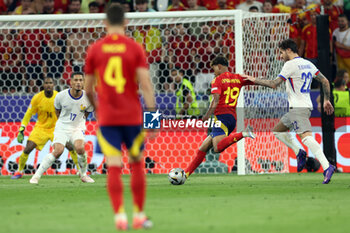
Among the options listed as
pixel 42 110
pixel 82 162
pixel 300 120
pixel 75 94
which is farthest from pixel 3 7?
pixel 300 120

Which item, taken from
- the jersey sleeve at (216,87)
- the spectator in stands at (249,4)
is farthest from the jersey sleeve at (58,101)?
the spectator in stands at (249,4)

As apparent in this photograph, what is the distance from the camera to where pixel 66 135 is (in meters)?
12.8

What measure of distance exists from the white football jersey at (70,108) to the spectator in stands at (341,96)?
5.52m

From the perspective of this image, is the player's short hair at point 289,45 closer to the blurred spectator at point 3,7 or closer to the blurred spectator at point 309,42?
the blurred spectator at point 309,42

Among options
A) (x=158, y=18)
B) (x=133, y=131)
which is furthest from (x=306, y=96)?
(x=133, y=131)

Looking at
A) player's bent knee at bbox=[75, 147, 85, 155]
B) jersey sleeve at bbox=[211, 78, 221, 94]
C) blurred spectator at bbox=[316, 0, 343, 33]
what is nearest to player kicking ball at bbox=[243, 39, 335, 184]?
jersey sleeve at bbox=[211, 78, 221, 94]

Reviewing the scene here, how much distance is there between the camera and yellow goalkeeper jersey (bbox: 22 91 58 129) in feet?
47.6

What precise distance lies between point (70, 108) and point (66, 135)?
494 millimetres

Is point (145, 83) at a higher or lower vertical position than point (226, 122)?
higher

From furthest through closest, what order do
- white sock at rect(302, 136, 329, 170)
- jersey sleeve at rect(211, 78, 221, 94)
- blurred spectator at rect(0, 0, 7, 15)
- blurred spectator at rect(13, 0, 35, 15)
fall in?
blurred spectator at rect(0, 0, 7, 15), blurred spectator at rect(13, 0, 35, 15), jersey sleeve at rect(211, 78, 221, 94), white sock at rect(302, 136, 329, 170)

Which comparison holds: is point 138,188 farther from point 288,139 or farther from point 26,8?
point 26,8

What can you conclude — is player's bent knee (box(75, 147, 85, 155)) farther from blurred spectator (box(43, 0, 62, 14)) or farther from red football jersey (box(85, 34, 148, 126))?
blurred spectator (box(43, 0, 62, 14))

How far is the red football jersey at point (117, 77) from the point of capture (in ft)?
20.3

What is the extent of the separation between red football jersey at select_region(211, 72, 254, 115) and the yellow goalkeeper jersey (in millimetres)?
3799
